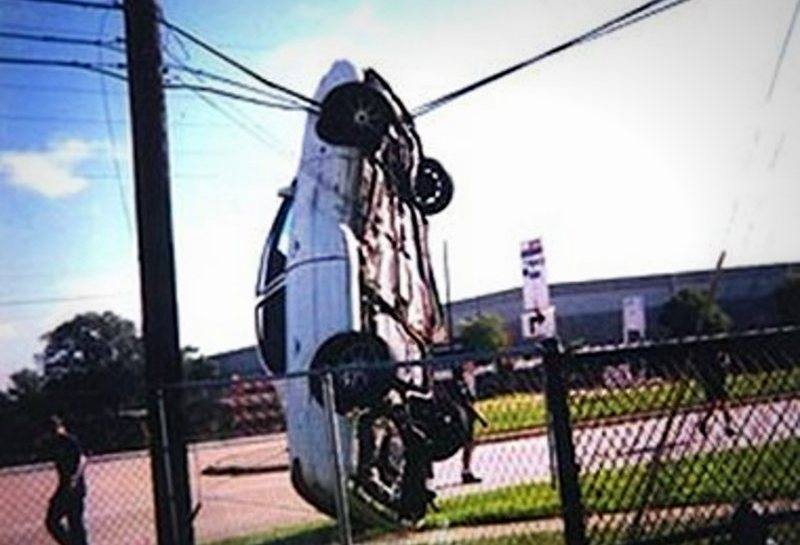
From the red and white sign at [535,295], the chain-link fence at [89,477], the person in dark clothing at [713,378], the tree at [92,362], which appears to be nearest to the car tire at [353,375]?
the red and white sign at [535,295]

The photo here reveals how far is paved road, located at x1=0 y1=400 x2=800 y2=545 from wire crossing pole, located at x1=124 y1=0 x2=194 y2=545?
6.00ft

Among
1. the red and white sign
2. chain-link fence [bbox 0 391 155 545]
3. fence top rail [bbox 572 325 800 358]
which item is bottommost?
chain-link fence [bbox 0 391 155 545]

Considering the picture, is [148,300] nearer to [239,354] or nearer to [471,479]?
[471,479]

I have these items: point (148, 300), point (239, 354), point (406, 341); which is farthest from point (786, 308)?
point (148, 300)

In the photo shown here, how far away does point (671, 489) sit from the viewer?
862cm

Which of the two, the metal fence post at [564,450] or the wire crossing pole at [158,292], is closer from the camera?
the metal fence post at [564,450]

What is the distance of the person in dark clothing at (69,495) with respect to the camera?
11336 mm

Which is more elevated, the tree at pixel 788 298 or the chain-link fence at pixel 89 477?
the tree at pixel 788 298

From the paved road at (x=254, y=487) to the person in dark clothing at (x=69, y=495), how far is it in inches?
54.5

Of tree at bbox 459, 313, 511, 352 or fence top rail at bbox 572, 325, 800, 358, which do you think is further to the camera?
tree at bbox 459, 313, 511, 352

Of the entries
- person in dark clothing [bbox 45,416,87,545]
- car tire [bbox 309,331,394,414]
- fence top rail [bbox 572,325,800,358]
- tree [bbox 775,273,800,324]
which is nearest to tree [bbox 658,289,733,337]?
tree [bbox 775,273,800,324]

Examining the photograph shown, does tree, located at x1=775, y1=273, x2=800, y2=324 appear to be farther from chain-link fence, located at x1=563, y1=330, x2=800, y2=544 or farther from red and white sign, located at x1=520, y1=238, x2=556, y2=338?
chain-link fence, located at x1=563, y1=330, x2=800, y2=544

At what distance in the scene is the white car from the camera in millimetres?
11148

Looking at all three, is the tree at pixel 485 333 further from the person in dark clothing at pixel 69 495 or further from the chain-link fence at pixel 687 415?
the chain-link fence at pixel 687 415
